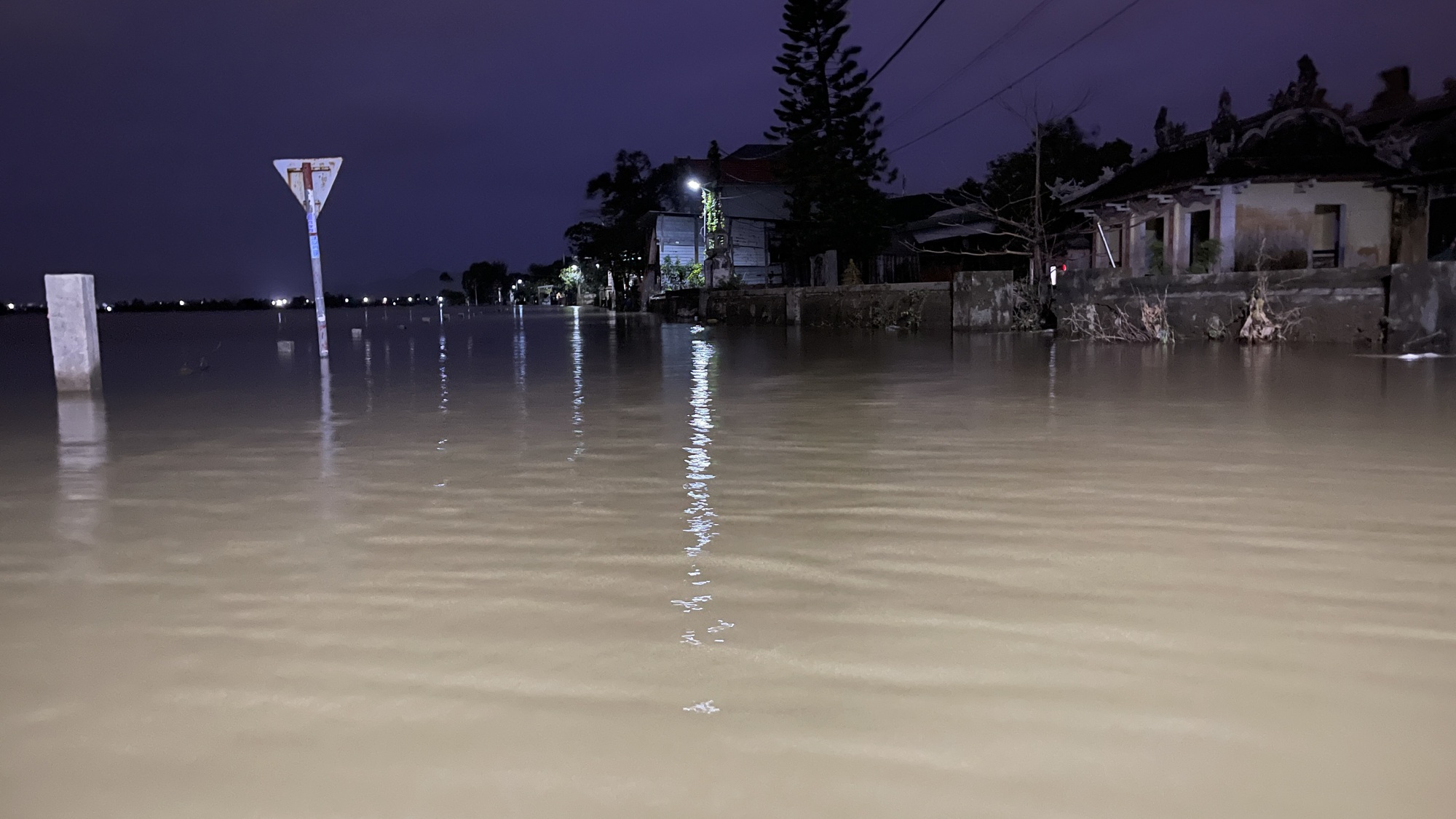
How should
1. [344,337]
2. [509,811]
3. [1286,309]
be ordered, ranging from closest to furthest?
[509,811] → [1286,309] → [344,337]

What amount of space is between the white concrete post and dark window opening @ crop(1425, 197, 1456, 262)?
21.4 metres

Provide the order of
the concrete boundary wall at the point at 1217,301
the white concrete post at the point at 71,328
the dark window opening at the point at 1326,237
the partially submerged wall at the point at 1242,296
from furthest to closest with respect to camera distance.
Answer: the dark window opening at the point at 1326,237 → the partially submerged wall at the point at 1242,296 → the concrete boundary wall at the point at 1217,301 → the white concrete post at the point at 71,328

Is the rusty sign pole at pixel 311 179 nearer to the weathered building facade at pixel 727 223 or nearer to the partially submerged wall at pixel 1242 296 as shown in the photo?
the partially submerged wall at pixel 1242 296

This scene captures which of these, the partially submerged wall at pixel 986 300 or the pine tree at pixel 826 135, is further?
the pine tree at pixel 826 135

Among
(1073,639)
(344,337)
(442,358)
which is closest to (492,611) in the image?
(1073,639)

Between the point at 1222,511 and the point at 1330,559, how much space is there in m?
0.69

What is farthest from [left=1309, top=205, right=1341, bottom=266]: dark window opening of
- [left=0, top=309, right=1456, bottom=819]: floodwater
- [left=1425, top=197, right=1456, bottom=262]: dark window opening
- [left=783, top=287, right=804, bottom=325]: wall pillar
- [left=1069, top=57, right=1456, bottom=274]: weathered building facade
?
[left=0, top=309, right=1456, bottom=819]: floodwater

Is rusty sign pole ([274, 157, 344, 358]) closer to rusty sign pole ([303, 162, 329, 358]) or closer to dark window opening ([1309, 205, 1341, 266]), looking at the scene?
rusty sign pole ([303, 162, 329, 358])

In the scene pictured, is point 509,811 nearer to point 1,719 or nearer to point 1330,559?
point 1,719

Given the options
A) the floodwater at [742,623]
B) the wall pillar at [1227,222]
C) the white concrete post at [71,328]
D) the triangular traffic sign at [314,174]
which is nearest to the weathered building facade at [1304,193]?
the wall pillar at [1227,222]

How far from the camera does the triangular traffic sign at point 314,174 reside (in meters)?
12.5

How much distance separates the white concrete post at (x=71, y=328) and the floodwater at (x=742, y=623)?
4.36 meters

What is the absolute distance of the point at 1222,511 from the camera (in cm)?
403

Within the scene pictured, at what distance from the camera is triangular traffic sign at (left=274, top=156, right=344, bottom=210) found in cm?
1250
